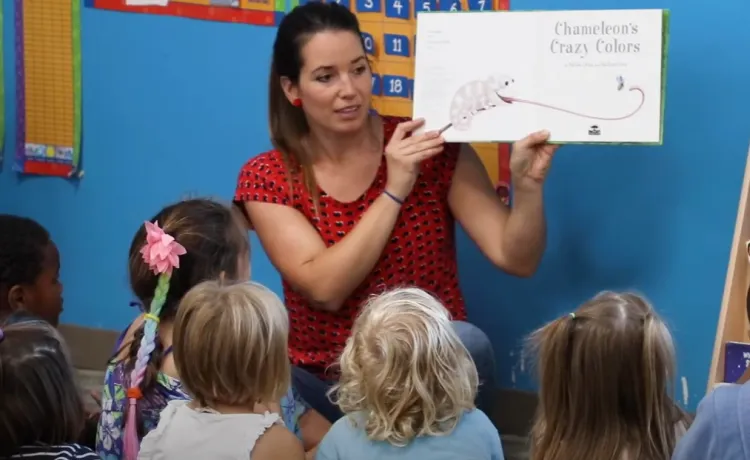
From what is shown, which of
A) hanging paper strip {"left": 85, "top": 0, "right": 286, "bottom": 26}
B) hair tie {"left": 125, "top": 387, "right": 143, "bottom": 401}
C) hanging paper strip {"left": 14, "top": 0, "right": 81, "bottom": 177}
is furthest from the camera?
hanging paper strip {"left": 14, "top": 0, "right": 81, "bottom": 177}

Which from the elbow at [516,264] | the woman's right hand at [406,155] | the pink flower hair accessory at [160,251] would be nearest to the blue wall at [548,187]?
the elbow at [516,264]

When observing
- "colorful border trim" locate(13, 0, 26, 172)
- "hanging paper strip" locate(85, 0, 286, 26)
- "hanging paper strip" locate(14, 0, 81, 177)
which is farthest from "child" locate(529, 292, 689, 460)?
"colorful border trim" locate(13, 0, 26, 172)

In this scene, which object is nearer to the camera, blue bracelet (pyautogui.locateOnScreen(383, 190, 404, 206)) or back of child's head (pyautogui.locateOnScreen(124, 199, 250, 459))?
back of child's head (pyautogui.locateOnScreen(124, 199, 250, 459))

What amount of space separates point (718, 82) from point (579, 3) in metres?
0.34

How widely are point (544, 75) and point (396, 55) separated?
0.52m

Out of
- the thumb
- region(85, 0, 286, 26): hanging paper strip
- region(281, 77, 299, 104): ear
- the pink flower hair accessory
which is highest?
region(85, 0, 286, 26): hanging paper strip

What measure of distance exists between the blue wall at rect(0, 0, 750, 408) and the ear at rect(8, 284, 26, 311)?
81 centimetres

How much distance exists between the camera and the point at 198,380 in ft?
5.48

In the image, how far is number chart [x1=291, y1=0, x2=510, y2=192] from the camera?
246 centimetres

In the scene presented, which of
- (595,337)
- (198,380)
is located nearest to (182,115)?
(198,380)

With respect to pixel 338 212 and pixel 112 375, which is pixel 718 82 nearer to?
pixel 338 212

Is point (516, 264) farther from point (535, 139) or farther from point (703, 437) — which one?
point (703, 437)

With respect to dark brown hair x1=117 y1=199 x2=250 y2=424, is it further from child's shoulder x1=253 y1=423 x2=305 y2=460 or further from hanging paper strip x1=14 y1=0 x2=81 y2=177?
hanging paper strip x1=14 y1=0 x2=81 y2=177

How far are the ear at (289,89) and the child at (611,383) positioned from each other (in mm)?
870
